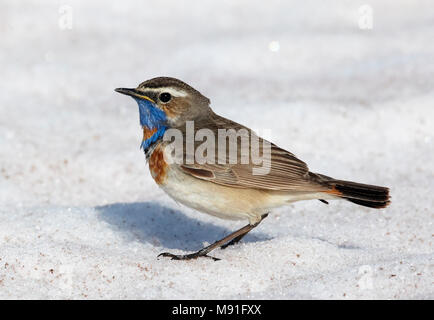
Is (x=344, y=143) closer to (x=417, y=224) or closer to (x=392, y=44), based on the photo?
(x=417, y=224)

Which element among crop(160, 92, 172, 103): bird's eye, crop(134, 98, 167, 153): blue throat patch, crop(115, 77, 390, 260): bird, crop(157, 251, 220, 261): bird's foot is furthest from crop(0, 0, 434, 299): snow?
crop(160, 92, 172, 103): bird's eye

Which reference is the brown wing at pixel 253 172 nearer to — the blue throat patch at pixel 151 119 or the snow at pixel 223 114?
the blue throat patch at pixel 151 119

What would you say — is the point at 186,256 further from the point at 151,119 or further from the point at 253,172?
the point at 151,119

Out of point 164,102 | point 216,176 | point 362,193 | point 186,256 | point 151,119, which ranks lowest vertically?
point 186,256

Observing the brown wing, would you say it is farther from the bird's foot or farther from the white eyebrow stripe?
the bird's foot

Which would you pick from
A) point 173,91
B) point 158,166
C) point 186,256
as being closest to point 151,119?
point 173,91

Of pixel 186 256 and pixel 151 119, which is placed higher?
pixel 151 119

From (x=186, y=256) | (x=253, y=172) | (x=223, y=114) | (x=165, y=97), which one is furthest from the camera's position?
(x=223, y=114)

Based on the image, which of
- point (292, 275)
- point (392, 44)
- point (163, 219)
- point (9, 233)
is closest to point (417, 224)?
point (292, 275)
